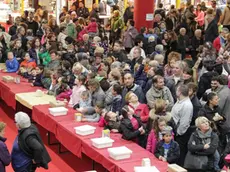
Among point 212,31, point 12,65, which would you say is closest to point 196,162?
point 12,65

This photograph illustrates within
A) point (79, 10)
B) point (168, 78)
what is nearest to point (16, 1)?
point (79, 10)

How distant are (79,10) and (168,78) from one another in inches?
468

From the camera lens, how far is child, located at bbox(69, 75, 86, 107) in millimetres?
8711

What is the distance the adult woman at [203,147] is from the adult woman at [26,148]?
1856 mm

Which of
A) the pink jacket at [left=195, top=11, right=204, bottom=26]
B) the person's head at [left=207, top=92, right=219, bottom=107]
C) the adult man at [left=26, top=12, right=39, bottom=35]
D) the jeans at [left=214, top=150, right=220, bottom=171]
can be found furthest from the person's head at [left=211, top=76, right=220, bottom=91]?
the adult man at [left=26, top=12, right=39, bottom=35]

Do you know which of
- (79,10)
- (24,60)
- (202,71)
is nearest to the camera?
(202,71)

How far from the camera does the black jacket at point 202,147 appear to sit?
6.11 m

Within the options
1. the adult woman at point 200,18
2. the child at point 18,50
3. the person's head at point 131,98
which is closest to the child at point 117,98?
the person's head at point 131,98

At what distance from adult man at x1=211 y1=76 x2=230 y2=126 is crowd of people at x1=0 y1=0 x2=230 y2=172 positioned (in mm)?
13

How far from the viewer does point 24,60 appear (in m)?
12.0

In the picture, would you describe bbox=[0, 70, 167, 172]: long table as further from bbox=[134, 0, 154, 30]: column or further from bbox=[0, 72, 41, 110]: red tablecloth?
bbox=[134, 0, 154, 30]: column

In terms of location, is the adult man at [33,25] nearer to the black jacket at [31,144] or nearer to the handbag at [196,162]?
the black jacket at [31,144]

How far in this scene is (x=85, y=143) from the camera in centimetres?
693

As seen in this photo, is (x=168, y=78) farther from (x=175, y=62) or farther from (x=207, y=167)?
(x=207, y=167)
